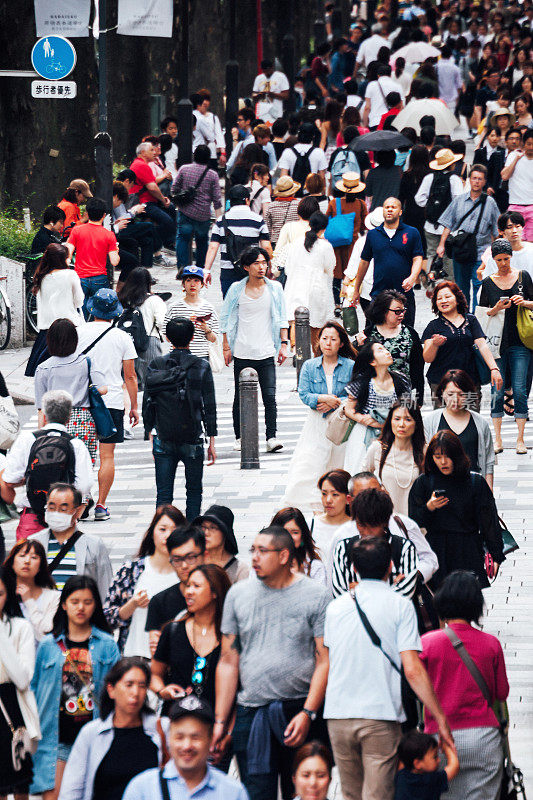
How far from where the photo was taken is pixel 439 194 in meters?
18.4

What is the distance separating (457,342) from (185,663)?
514cm

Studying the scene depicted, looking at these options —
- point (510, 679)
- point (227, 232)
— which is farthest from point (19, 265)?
point (510, 679)

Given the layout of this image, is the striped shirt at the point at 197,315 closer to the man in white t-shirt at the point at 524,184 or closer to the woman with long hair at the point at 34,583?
the woman with long hair at the point at 34,583

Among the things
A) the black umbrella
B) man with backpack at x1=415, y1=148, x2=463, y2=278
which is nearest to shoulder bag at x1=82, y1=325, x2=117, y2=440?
man with backpack at x1=415, y1=148, x2=463, y2=278

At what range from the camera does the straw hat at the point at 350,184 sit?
58.4ft

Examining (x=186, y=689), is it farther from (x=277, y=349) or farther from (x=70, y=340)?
(x=277, y=349)

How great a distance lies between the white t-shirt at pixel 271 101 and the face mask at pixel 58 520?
2238 cm

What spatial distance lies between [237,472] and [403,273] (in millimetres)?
2178

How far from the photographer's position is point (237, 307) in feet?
45.3

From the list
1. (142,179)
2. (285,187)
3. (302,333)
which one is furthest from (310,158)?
(302,333)

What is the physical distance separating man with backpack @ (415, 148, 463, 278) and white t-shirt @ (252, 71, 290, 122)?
11.5m

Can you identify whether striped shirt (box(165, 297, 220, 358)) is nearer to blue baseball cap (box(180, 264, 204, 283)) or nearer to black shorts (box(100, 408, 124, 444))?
blue baseball cap (box(180, 264, 204, 283))

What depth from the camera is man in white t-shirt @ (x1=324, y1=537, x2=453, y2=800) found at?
21.9 feet

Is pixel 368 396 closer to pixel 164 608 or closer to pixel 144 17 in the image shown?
pixel 164 608
